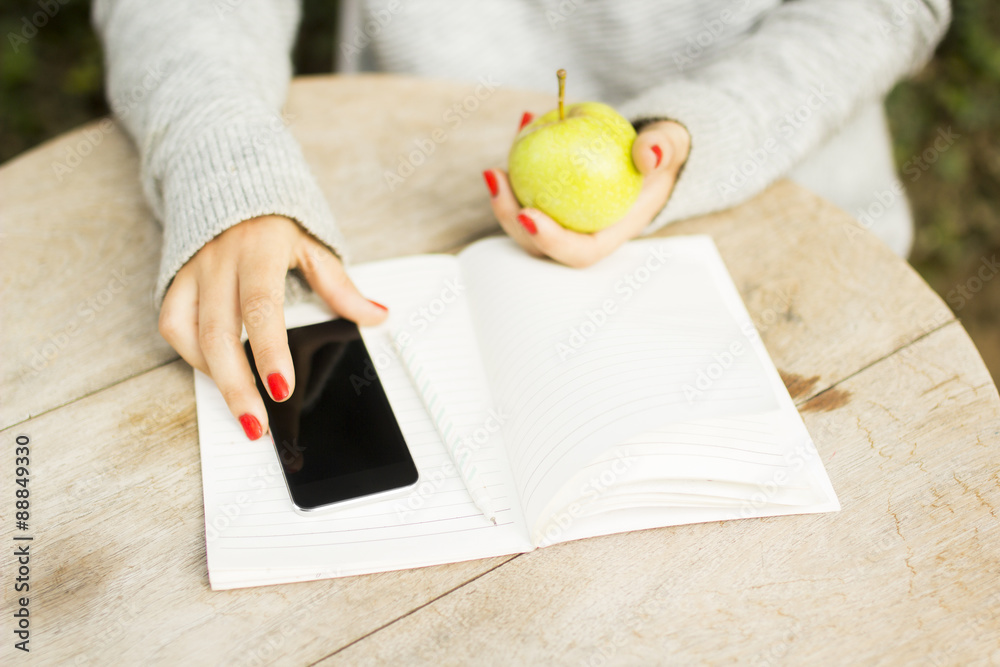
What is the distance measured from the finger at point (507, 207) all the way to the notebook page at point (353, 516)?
6.9 inches

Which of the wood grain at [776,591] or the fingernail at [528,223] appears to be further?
the fingernail at [528,223]

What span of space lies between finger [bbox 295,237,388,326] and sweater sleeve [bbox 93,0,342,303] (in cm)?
2

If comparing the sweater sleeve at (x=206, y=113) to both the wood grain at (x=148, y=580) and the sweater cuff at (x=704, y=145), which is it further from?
the sweater cuff at (x=704, y=145)

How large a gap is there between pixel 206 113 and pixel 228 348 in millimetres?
313

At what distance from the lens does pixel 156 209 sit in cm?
79

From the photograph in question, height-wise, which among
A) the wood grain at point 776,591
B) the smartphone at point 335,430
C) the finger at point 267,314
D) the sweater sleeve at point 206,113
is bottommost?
the wood grain at point 776,591

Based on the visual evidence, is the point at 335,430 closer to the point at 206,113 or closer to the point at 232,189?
the point at 232,189

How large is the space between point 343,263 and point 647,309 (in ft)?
1.10

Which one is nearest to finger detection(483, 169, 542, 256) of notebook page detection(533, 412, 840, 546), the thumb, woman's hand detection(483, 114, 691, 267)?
woman's hand detection(483, 114, 691, 267)

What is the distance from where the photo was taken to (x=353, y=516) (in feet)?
1.80

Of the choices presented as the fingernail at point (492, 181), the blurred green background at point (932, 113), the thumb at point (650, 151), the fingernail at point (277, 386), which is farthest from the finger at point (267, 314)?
the blurred green background at point (932, 113)

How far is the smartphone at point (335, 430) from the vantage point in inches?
21.9

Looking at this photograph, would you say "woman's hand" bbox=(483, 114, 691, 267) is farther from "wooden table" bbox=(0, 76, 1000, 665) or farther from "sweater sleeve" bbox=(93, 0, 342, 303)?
"sweater sleeve" bbox=(93, 0, 342, 303)

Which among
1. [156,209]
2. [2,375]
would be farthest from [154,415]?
[156,209]
